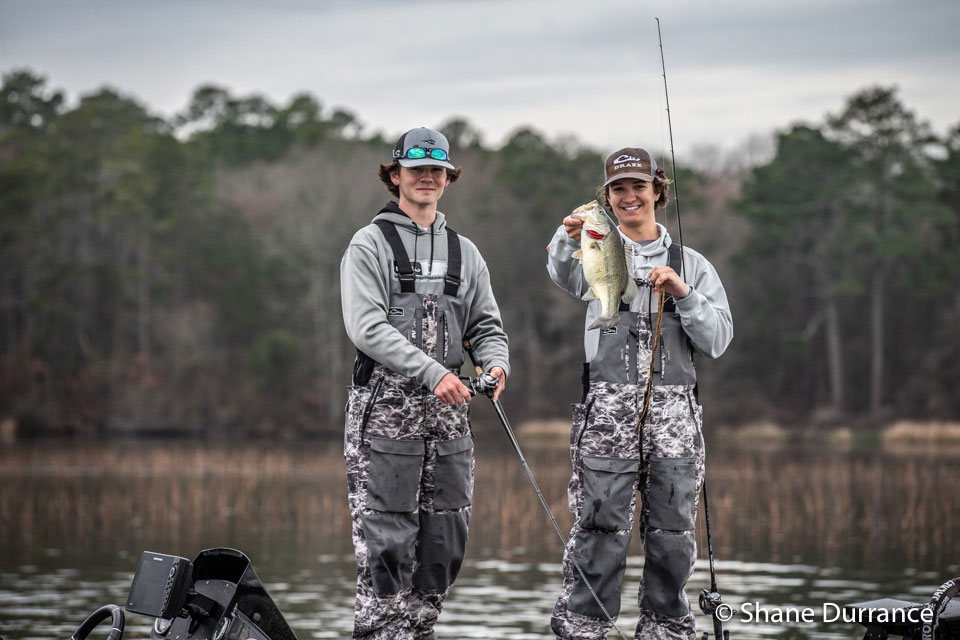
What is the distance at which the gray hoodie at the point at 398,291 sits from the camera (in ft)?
20.0

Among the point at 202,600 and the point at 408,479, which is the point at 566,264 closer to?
the point at 408,479

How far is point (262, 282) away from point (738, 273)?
64.9 feet

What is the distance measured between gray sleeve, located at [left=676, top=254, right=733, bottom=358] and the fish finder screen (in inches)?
95.7

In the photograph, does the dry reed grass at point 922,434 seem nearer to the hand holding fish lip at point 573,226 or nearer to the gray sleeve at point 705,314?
the gray sleeve at point 705,314

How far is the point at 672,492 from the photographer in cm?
622

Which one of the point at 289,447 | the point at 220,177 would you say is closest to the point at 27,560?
the point at 289,447

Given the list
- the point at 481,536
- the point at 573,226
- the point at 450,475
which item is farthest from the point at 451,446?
the point at 481,536

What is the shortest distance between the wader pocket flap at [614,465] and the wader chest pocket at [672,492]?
4.0 inches

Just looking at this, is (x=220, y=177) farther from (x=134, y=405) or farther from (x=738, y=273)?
(x=738, y=273)

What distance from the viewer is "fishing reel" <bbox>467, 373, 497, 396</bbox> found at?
6.24 meters

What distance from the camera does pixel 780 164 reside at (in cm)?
5256

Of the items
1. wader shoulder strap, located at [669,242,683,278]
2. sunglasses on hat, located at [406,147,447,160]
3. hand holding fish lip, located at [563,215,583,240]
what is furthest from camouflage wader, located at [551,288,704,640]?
sunglasses on hat, located at [406,147,447,160]

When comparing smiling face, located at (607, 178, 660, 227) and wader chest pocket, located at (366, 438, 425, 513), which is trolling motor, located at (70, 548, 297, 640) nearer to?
wader chest pocket, located at (366, 438, 425, 513)

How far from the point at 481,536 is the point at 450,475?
12316 mm
